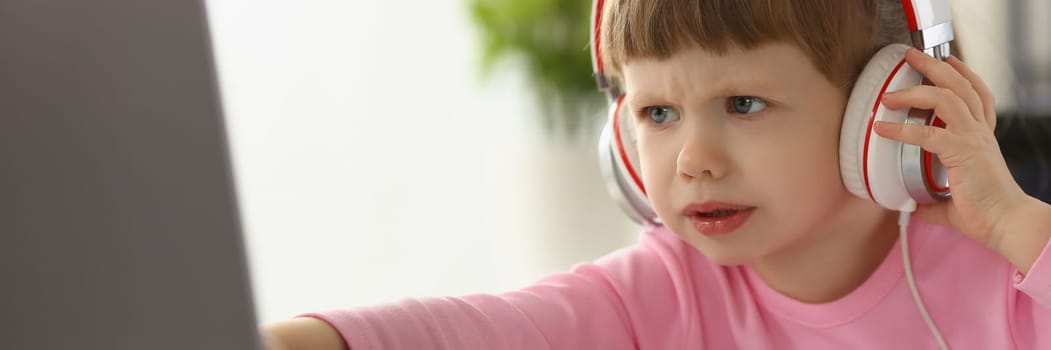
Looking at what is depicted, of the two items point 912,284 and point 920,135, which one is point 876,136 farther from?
point 912,284

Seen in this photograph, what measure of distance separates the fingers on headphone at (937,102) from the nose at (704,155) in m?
0.14

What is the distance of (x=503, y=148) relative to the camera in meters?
2.74

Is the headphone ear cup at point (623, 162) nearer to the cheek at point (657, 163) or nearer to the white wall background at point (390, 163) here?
the cheek at point (657, 163)

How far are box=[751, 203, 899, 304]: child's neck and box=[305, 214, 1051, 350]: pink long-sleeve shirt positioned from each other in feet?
0.08

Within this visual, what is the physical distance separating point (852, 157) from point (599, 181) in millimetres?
1485

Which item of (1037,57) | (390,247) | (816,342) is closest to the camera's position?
(816,342)

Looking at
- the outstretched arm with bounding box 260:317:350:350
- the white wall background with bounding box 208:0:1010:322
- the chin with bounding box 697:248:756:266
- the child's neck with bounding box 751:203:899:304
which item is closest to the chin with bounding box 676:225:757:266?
the chin with bounding box 697:248:756:266

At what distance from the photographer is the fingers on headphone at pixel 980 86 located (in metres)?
0.91

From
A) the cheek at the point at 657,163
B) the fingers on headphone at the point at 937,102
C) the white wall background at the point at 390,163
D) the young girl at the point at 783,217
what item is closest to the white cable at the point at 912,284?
the young girl at the point at 783,217

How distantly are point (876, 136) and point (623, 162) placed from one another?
25 cm

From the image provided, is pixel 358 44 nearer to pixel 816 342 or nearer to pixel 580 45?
pixel 580 45

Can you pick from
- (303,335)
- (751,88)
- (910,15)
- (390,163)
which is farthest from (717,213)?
(390,163)

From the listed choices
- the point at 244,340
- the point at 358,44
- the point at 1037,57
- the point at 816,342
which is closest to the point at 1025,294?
the point at 816,342

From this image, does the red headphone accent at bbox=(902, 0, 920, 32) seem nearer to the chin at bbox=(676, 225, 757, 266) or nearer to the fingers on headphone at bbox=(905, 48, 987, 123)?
the fingers on headphone at bbox=(905, 48, 987, 123)
